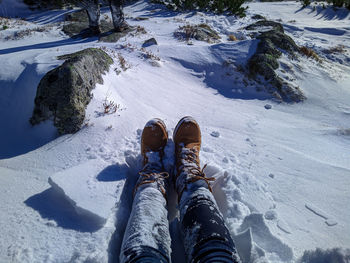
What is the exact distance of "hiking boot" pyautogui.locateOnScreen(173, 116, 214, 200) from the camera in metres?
1.99

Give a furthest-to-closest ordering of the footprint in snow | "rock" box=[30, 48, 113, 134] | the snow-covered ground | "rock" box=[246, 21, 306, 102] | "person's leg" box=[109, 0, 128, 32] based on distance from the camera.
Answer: "person's leg" box=[109, 0, 128, 32] → "rock" box=[246, 21, 306, 102] → "rock" box=[30, 48, 113, 134] → the footprint in snow → the snow-covered ground

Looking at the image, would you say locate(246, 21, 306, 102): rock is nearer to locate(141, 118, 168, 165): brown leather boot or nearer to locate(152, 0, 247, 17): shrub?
locate(141, 118, 168, 165): brown leather boot

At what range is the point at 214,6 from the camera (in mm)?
12805

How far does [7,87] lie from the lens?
333cm

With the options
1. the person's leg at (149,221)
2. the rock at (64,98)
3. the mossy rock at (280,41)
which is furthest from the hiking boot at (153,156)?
the mossy rock at (280,41)

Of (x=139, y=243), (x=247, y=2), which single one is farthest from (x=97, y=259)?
(x=247, y=2)

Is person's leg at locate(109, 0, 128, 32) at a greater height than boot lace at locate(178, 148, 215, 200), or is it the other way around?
person's leg at locate(109, 0, 128, 32)

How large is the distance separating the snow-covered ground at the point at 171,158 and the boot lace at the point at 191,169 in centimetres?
23

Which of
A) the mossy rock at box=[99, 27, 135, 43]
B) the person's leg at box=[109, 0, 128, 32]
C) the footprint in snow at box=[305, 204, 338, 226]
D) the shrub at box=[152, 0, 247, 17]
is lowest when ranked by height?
the footprint in snow at box=[305, 204, 338, 226]

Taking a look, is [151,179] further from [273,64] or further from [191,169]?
[273,64]

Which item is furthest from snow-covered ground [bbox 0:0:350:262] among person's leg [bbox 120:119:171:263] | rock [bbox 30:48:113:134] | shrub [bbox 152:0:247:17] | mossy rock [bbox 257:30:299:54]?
shrub [bbox 152:0:247:17]

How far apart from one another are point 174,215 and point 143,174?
510 mm

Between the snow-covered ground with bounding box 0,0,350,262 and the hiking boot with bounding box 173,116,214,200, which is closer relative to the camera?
the snow-covered ground with bounding box 0,0,350,262

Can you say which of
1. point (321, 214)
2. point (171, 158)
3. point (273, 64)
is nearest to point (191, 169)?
point (171, 158)
